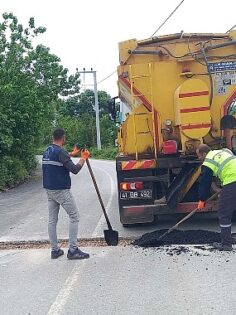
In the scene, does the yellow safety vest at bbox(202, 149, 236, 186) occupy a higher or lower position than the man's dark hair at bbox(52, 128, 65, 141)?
lower

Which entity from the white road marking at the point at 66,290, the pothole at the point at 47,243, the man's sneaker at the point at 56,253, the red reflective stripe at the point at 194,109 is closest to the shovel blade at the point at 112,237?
the pothole at the point at 47,243

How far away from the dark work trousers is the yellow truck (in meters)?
1.39

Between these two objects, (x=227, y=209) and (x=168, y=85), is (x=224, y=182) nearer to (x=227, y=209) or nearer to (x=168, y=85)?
(x=227, y=209)

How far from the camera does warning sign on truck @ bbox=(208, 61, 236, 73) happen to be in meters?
8.35

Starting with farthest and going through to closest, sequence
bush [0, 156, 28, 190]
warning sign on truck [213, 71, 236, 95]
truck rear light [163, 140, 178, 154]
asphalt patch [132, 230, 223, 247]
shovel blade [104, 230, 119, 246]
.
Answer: bush [0, 156, 28, 190], warning sign on truck [213, 71, 236, 95], truck rear light [163, 140, 178, 154], shovel blade [104, 230, 119, 246], asphalt patch [132, 230, 223, 247]

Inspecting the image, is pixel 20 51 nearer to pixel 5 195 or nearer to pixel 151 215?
pixel 5 195

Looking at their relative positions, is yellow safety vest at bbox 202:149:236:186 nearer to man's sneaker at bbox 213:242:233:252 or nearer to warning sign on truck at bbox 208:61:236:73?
man's sneaker at bbox 213:242:233:252

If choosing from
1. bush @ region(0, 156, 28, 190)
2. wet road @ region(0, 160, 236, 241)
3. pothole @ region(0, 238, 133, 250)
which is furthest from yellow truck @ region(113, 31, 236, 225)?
bush @ region(0, 156, 28, 190)

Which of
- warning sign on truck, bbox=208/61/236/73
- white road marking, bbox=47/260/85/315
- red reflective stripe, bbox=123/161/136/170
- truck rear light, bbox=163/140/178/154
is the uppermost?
warning sign on truck, bbox=208/61/236/73

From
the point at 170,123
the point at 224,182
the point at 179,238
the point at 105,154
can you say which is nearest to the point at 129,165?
the point at 170,123

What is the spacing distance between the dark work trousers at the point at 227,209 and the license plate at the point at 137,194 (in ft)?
5.73

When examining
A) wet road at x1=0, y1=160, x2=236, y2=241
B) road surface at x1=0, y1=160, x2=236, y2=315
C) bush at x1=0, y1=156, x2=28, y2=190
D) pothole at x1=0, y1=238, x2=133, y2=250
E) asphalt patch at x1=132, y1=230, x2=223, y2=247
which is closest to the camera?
road surface at x1=0, y1=160, x2=236, y2=315

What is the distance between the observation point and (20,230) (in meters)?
9.34

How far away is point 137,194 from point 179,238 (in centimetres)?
125
